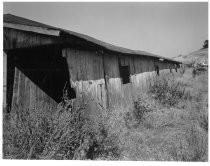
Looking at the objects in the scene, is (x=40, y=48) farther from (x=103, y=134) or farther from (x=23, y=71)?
(x=103, y=134)

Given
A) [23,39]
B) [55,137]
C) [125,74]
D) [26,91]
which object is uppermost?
[23,39]

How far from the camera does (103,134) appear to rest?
4.01m

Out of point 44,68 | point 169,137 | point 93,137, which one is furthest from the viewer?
point 44,68

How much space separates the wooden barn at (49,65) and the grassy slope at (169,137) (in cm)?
192

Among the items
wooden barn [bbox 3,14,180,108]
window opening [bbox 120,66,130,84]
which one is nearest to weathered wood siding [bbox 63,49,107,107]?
wooden barn [bbox 3,14,180,108]

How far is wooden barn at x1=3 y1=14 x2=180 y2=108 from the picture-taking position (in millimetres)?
5562

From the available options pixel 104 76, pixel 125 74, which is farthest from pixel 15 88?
pixel 125 74

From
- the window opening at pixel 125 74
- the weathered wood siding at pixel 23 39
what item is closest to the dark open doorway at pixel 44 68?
the weathered wood siding at pixel 23 39

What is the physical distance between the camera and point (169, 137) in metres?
4.91

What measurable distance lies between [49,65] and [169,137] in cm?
419

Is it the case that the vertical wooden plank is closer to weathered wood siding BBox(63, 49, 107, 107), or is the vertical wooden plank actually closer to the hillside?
weathered wood siding BBox(63, 49, 107, 107)

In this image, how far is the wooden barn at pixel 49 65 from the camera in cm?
556

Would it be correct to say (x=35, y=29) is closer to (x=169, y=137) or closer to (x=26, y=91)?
(x=26, y=91)

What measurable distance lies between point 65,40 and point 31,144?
307 cm
